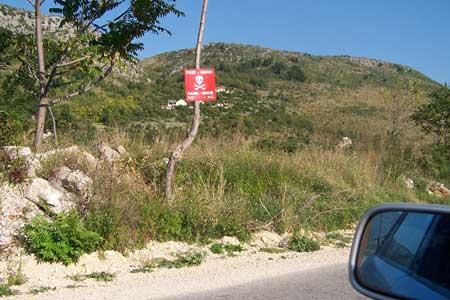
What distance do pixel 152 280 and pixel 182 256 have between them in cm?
104

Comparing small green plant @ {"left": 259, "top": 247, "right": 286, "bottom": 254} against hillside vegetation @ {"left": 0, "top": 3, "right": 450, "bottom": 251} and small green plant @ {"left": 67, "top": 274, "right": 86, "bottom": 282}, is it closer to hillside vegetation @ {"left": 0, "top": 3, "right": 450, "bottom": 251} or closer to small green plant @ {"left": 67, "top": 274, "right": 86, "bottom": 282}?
hillside vegetation @ {"left": 0, "top": 3, "right": 450, "bottom": 251}

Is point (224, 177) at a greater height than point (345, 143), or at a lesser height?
lesser

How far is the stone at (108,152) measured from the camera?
28.0ft

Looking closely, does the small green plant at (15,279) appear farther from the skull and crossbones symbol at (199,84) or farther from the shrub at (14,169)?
the skull and crossbones symbol at (199,84)

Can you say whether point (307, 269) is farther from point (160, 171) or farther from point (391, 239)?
point (391, 239)

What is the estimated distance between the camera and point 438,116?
17.2 metres

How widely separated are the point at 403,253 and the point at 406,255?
0.03 metres

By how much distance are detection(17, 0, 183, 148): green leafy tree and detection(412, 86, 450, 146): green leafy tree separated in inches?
452

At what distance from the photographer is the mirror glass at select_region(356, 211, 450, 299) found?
6.85 feet

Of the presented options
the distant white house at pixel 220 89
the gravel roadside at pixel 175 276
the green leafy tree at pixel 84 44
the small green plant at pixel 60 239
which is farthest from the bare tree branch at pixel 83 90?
the distant white house at pixel 220 89

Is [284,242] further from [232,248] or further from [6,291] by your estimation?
[6,291]

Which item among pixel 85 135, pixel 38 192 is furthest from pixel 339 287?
pixel 85 135

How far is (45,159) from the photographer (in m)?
8.03

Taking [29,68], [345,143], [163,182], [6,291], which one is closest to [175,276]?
[6,291]
